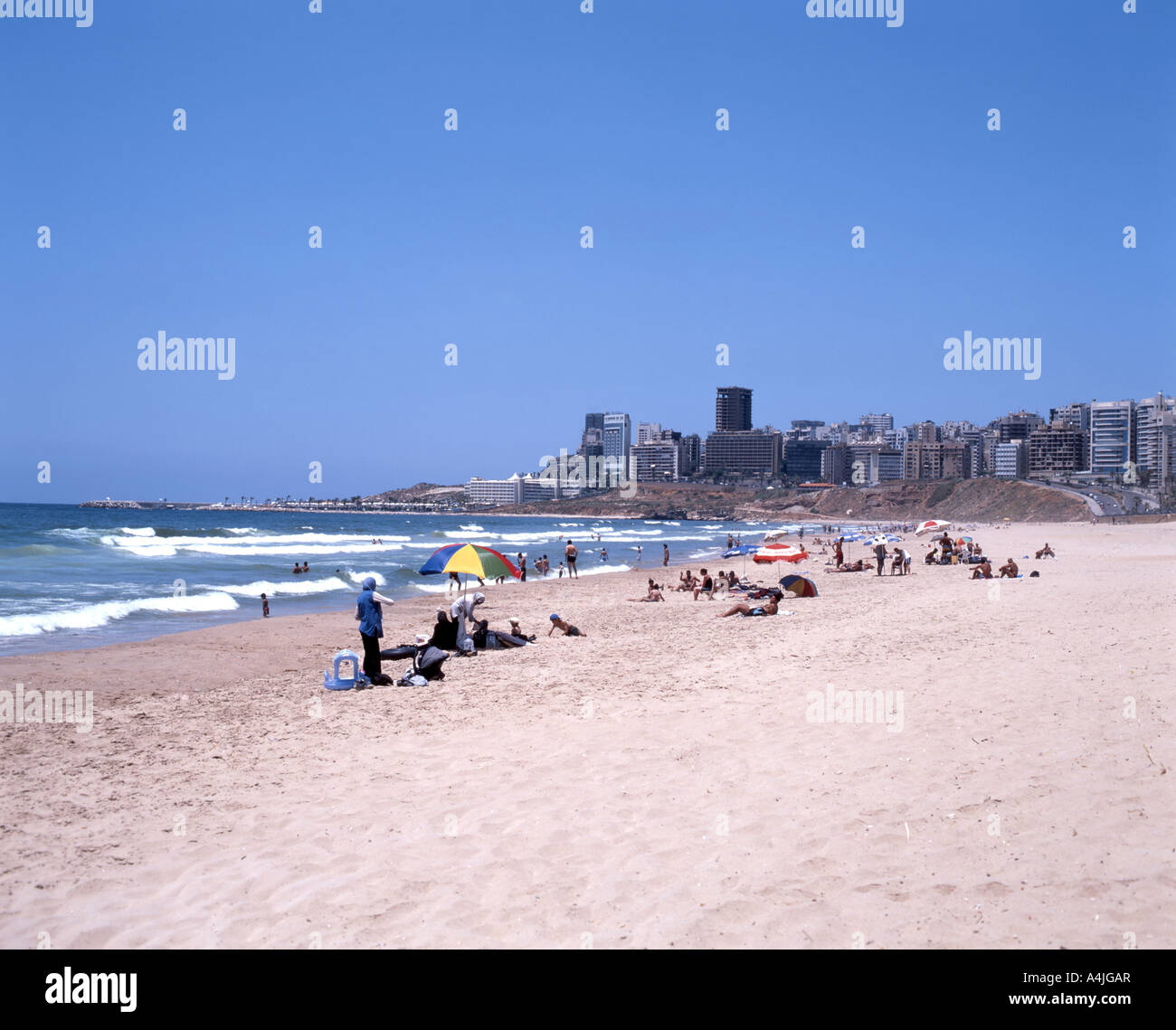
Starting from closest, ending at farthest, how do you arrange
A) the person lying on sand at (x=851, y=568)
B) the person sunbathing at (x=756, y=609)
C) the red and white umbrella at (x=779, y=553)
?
the person sunbathing at (x=756, y=609) < the red and white umbrella at (x=779, y=553) < the person lying on sand at (x=851, y=568)

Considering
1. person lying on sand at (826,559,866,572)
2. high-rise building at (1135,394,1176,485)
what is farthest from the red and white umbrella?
high-rise building at (1135,394,1176,485)

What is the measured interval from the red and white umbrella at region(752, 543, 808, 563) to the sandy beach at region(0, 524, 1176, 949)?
13314 millimetres

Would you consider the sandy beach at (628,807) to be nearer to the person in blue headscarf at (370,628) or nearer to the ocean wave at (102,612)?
the person in blue headscarf at (370,628)

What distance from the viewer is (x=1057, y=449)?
178625 mm

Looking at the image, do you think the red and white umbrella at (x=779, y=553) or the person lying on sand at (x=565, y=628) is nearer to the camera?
the person lying on sand at (x=565, y=628)

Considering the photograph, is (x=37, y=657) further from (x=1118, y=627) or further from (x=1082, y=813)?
(x=1118, y=627)


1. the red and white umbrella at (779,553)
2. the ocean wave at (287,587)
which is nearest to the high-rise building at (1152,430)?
the red and white umbrella at (779,553)

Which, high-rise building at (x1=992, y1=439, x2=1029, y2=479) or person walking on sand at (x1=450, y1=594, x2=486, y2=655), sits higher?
high-rise building at (x1=992, y1=439, x2=1029, y2=479)

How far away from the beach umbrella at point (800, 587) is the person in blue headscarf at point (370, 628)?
1095 cm

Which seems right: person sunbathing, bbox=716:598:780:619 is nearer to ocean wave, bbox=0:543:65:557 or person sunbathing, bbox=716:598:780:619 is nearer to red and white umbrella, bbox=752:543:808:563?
red and white umbrella, bbox=752:543:808:563

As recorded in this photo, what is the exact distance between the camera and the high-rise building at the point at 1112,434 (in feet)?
608

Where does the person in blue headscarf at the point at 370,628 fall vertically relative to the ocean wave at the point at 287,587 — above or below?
above

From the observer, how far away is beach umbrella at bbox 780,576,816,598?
734 inches
